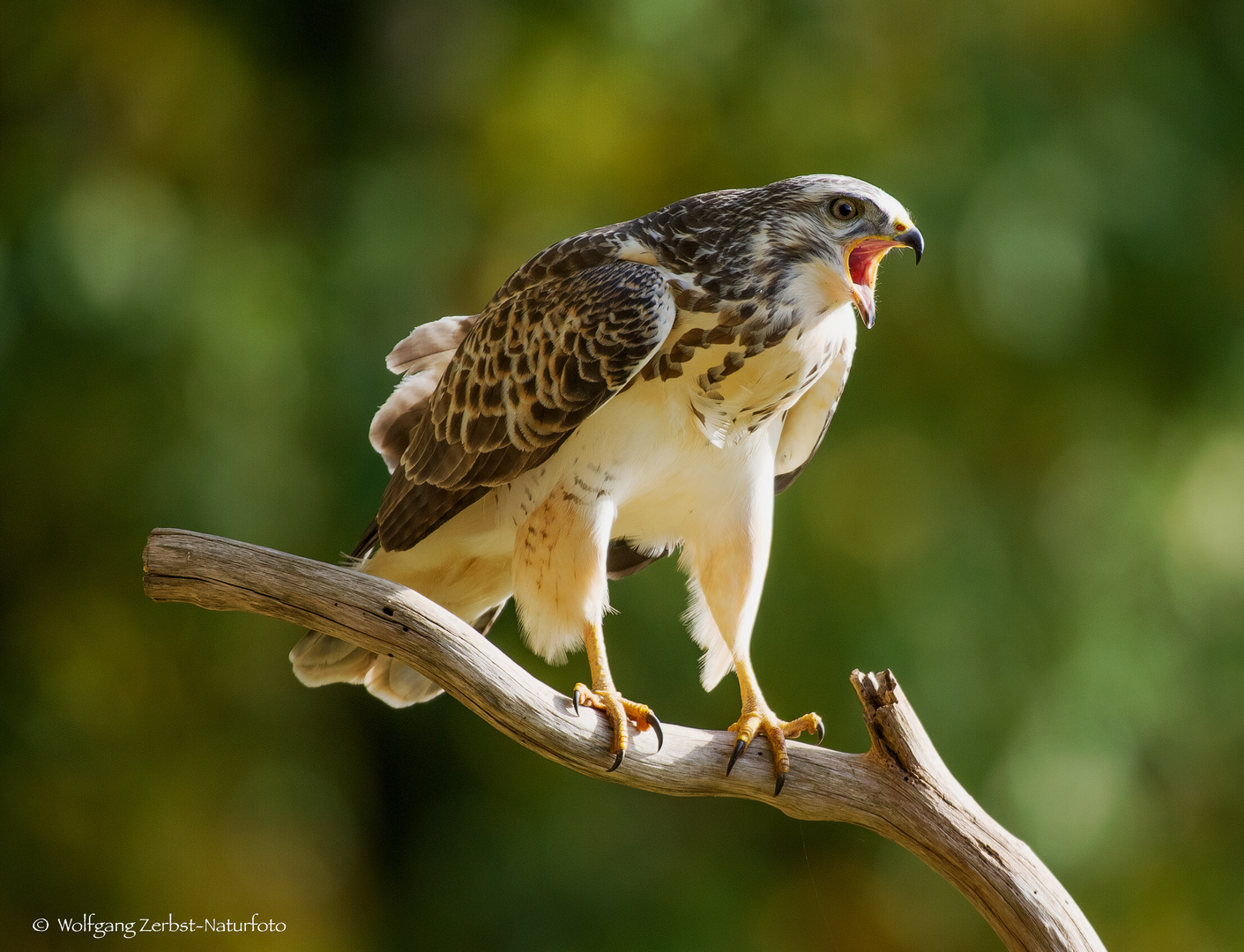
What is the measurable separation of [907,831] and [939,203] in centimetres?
427

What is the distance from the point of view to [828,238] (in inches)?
114

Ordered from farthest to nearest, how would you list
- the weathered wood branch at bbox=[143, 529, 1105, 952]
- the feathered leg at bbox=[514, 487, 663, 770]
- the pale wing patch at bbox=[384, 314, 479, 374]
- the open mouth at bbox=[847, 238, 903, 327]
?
the pale wing patch at bbox=[384, 314, 479, 374]
the feathered leg at bbox=[514, 487, 663, 770]
the open mouth at bbox=[847, 238, 903, 327]
the weathered wood branch at bbox=[143, 529, 1105, 952]

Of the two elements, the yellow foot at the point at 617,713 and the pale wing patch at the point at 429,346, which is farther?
the pale wing patch at the point at 429,346

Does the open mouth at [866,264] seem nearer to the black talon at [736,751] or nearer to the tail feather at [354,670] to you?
the black talon at [736,751]

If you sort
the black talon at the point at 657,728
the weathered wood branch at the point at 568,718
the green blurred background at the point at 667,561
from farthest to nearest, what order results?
1. the green blurred background at the point at 667,561
2. the black talon at the point at 657,728
3. the weathered wood branch at the point at 568,718

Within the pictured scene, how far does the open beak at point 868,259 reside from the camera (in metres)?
2.82

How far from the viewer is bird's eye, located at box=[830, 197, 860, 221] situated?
290 centimetres

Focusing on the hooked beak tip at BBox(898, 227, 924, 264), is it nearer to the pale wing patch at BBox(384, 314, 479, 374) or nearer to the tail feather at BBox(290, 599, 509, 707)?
the pale wing patch at BBox(384, 314, 479, 374)

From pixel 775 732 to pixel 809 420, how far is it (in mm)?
972

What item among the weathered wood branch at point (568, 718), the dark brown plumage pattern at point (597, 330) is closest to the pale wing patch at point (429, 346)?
the dark brown plumage pattern at point (597, 330)

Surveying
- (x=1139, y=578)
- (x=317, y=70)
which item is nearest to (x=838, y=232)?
(x=1139, y=578)

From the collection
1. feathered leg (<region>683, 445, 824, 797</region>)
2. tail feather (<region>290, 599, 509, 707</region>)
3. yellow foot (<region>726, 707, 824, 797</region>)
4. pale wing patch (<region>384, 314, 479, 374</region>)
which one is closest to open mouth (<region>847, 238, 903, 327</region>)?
feathered leg (<region>683, 445, 824, 797</region>)

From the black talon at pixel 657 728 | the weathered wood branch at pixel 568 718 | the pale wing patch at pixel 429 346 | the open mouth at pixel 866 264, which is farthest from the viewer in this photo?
the pale wing patch at pixel 429 346

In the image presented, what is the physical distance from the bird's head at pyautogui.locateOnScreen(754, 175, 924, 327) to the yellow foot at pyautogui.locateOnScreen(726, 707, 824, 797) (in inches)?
40.2
